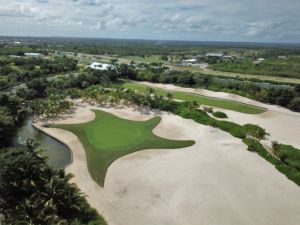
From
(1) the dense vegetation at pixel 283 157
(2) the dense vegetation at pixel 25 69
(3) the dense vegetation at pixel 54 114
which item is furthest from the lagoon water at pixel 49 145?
(2) the dense vegetation at pixel 25 69

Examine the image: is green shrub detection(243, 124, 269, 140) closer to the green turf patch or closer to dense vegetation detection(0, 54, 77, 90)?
the green turf patch

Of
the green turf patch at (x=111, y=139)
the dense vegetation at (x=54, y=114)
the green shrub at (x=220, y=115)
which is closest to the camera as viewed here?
the dense vegetation at (x=54, y=114)

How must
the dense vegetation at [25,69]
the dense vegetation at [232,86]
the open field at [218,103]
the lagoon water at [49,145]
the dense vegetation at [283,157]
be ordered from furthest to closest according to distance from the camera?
the dense vegetation at [25,69]
the dense vegetation at [232,86]
the open field at [218,103]
the lagoon water at [49,145]
the dense vegetation at [283,157]

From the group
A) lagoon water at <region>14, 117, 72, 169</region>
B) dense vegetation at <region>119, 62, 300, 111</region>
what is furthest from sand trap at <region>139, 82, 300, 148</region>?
lagoon water at <region>14, 117, 72, 169</region>

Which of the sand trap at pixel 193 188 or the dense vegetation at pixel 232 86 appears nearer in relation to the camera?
the sand trap at pixel 193 188

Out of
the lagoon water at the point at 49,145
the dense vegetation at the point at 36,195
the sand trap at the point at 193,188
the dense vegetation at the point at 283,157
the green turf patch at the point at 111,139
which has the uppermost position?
the dense vegetation at the point at 36,195

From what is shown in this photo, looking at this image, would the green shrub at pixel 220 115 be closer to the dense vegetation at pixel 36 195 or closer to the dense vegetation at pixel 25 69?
the dense vegetation at pixel 36 195

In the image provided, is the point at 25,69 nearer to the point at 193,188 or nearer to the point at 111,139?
the point at 111,139
